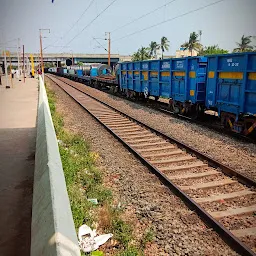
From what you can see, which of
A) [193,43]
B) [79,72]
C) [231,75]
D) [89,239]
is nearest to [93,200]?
[89,239]

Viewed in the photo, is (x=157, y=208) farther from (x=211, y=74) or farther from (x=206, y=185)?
(x=211, y=74)

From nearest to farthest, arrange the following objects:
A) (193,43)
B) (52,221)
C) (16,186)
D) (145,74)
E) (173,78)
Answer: (52,221) → (16,186) → (173,78) → (145,74) → (193,43)

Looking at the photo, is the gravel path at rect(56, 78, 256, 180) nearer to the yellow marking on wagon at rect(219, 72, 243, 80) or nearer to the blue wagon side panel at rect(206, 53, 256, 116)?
the blue wagon side panel at rect(206, 53, 256, 116)

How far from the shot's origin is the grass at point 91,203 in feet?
13.9

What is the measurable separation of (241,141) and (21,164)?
718cm

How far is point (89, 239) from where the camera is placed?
3969 millimetres

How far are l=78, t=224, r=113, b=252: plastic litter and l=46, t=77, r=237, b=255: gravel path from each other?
76 cm

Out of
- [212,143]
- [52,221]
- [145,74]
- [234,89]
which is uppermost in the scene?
[145,74]

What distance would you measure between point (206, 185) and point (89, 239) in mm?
3106

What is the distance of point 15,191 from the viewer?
5406mm

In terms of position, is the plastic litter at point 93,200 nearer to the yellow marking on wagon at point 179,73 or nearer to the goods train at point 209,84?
the goods train at point 209,84

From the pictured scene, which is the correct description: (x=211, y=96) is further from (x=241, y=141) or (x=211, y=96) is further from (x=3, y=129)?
(x=3, y=129)

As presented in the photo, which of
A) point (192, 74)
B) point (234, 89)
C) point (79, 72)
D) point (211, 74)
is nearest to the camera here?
point (234, 89)

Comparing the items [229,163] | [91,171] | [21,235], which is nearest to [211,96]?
[229,163]
